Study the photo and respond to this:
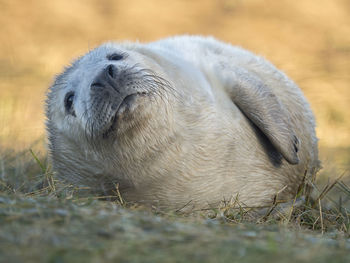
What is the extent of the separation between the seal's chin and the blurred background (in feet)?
15.5

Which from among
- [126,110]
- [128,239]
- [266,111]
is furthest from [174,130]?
[128,239]

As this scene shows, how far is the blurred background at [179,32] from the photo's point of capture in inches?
339

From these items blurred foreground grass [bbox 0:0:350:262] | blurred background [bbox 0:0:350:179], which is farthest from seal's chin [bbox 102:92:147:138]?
blurred background [bbox 0:0:350:179]

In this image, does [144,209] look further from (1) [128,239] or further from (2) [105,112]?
(1) [128,239]

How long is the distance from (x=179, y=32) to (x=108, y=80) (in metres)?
7.76

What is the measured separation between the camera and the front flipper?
388 cm

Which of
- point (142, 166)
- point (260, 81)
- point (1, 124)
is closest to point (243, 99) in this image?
point (260, 81)

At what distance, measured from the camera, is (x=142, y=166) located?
3.36 meters

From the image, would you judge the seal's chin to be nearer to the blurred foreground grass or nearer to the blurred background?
the blurred foreground grass

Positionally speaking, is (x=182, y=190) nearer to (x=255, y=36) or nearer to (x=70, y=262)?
(x=70, y=262)

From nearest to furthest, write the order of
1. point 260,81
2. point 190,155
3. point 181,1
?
point 190,155
point 260,81
point 181,1

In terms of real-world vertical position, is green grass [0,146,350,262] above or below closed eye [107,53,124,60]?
below

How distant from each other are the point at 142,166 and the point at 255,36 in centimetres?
779

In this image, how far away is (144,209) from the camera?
320 centimetres
